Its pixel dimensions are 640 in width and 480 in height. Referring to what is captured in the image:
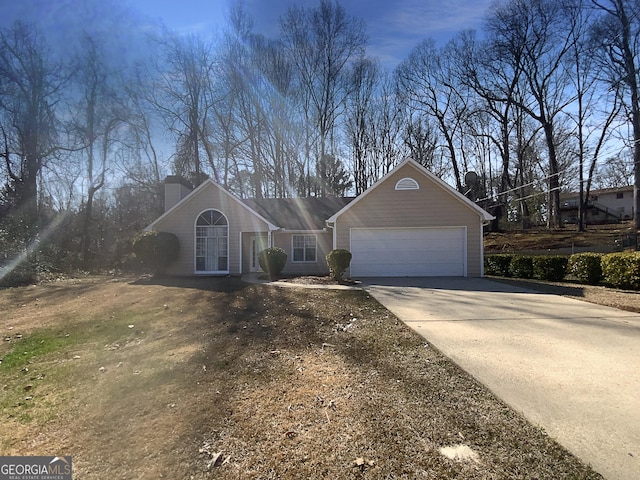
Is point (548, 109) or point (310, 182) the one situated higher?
point (548, 109)

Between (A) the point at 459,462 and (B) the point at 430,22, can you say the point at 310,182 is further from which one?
(A) the point at 459,462

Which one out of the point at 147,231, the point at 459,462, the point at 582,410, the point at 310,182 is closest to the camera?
the point at 459,462

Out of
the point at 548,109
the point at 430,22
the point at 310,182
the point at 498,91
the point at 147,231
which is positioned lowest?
the point at 147,231

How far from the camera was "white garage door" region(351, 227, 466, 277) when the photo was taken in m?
14.9

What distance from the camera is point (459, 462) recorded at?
8.31 ft

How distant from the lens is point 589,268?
12477 mm

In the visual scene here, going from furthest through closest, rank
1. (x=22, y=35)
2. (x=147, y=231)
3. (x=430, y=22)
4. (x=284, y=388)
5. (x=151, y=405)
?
1. (x=22, y=35)
2. (x=147, y=231)
3. (x=430, y=22)
4. (x=284, y=388)
5. (x=151, y=405)

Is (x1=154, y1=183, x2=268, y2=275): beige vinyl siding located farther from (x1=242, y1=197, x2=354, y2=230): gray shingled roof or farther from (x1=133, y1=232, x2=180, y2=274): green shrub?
(x1=242, y1=197, x2=354, y2=230): gray shingled roof

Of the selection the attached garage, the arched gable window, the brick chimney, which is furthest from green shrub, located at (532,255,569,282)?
the brick chimney

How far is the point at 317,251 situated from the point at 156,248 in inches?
286

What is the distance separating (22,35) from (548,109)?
3748 centimetres

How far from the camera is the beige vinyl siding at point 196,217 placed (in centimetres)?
1620

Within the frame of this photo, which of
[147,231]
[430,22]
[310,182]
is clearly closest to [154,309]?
[147,231]

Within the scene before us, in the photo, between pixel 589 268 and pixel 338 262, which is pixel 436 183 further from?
pixel 589 268
